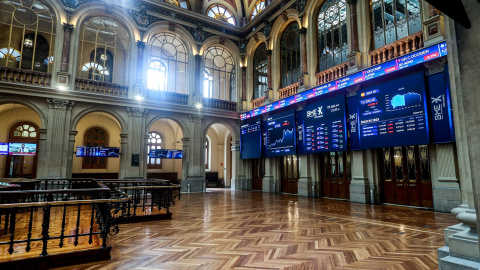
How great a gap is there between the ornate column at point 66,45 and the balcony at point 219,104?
22.6 feet

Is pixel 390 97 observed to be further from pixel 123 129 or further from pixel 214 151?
pixel 214 151

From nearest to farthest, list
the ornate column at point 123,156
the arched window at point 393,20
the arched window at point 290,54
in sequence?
the arched window at point 393,20 < the ornate column at point 123,156 < the arched window at point 290,54

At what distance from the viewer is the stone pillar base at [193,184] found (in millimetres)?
14336

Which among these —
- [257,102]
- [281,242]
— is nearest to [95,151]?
[257,102]

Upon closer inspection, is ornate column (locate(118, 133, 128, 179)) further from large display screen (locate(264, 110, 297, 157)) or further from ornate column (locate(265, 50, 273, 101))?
ornate column (locate(265, 50, 273, 101))

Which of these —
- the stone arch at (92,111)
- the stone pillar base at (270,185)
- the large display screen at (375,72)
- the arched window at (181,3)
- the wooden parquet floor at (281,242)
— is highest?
the arched window at (181,3)

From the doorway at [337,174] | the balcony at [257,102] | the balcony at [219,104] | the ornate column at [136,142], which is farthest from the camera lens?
the balcony at [219,104]

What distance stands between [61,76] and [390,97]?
43.5ft

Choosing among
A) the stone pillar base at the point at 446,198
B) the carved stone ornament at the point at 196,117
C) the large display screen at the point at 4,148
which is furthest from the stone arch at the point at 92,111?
the stone pillar base at the point at 446,198

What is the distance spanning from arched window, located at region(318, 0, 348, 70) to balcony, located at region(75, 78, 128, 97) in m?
9.69

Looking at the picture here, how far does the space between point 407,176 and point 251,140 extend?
8072 millimetres

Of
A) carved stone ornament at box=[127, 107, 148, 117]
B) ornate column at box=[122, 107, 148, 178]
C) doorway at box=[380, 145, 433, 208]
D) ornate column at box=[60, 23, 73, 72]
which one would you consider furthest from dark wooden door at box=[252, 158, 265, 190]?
ornate column at box=[60, 23, 73, 72]

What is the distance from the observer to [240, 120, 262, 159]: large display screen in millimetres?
14602

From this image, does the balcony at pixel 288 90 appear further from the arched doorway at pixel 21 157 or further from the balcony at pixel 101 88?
the arched doorway at pixel 21 157
